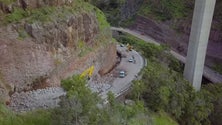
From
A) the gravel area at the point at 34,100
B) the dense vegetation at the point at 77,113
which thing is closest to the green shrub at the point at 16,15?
the gravel area at the point at 34,100

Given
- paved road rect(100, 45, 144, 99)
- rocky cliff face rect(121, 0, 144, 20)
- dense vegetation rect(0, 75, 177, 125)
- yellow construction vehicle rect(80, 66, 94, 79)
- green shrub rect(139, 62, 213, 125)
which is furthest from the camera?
rocky cliff face rect(121, 0, 144, 20)

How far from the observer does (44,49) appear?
27.1m

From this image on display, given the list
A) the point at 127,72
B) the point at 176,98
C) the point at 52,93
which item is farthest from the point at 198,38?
the point at 52,93

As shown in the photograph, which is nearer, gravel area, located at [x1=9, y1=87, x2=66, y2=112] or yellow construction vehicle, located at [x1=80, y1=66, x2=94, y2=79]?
gravel area, located at [x1=9, y1=87, x2=66, y2=112]

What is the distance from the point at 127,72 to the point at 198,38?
962 cm

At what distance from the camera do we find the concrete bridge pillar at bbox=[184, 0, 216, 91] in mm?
40469

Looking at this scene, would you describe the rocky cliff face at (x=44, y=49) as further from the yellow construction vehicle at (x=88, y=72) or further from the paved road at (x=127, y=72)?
the paved road at (x=127, y=72)

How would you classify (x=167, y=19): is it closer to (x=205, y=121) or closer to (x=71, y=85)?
(x=205, y=121)

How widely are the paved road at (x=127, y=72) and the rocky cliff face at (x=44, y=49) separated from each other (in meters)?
2.99

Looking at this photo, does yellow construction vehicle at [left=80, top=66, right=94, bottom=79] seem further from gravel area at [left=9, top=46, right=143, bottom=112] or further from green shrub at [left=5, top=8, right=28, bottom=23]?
green shrub at [left=5, top=8, right=28, bottom=23]

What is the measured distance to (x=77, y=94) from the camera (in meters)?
21.6

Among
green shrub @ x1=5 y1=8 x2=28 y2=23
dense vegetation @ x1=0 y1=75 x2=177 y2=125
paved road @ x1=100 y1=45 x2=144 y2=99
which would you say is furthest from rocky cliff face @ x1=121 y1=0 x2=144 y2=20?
dense vegetation @ x1=0 y1=75 x2=177 y2=125

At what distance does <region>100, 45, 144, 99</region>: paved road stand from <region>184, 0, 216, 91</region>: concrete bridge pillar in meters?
5.99

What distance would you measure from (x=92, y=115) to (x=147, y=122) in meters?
6.56
